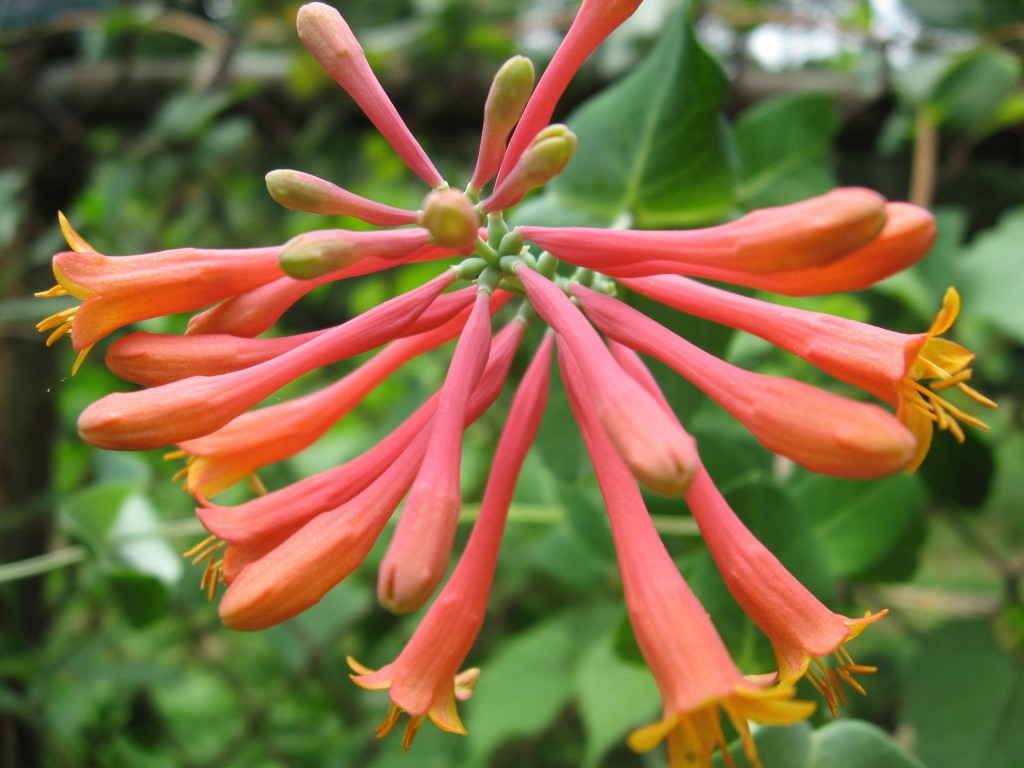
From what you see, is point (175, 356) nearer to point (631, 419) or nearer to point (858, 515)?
point (631, 419)

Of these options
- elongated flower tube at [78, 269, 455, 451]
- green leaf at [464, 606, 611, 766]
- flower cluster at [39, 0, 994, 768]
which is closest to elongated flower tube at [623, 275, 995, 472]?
flower cluster at [39, 0, 994, 768]

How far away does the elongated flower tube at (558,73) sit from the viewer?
716mm

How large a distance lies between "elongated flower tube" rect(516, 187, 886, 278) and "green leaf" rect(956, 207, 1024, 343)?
727 millimetres

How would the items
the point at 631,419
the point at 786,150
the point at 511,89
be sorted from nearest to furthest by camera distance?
the point at 631,419 < the point at 511,89 < the point at 786,150

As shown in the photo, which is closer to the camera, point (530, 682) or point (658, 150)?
point (658, 150)

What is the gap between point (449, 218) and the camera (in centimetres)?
56

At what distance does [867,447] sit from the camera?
0.53 metres

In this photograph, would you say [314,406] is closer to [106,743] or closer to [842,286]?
[842,286]

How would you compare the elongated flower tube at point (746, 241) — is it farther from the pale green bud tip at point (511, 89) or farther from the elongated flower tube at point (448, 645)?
the elongated flower tube at point (448, 645)

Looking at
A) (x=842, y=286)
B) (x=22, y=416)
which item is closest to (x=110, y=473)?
(x=22, y=416)

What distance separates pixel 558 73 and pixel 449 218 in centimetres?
26

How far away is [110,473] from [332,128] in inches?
36.7

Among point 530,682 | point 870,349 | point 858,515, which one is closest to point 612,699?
point 530,682

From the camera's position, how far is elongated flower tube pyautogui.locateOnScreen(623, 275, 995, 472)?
0.61 meters
